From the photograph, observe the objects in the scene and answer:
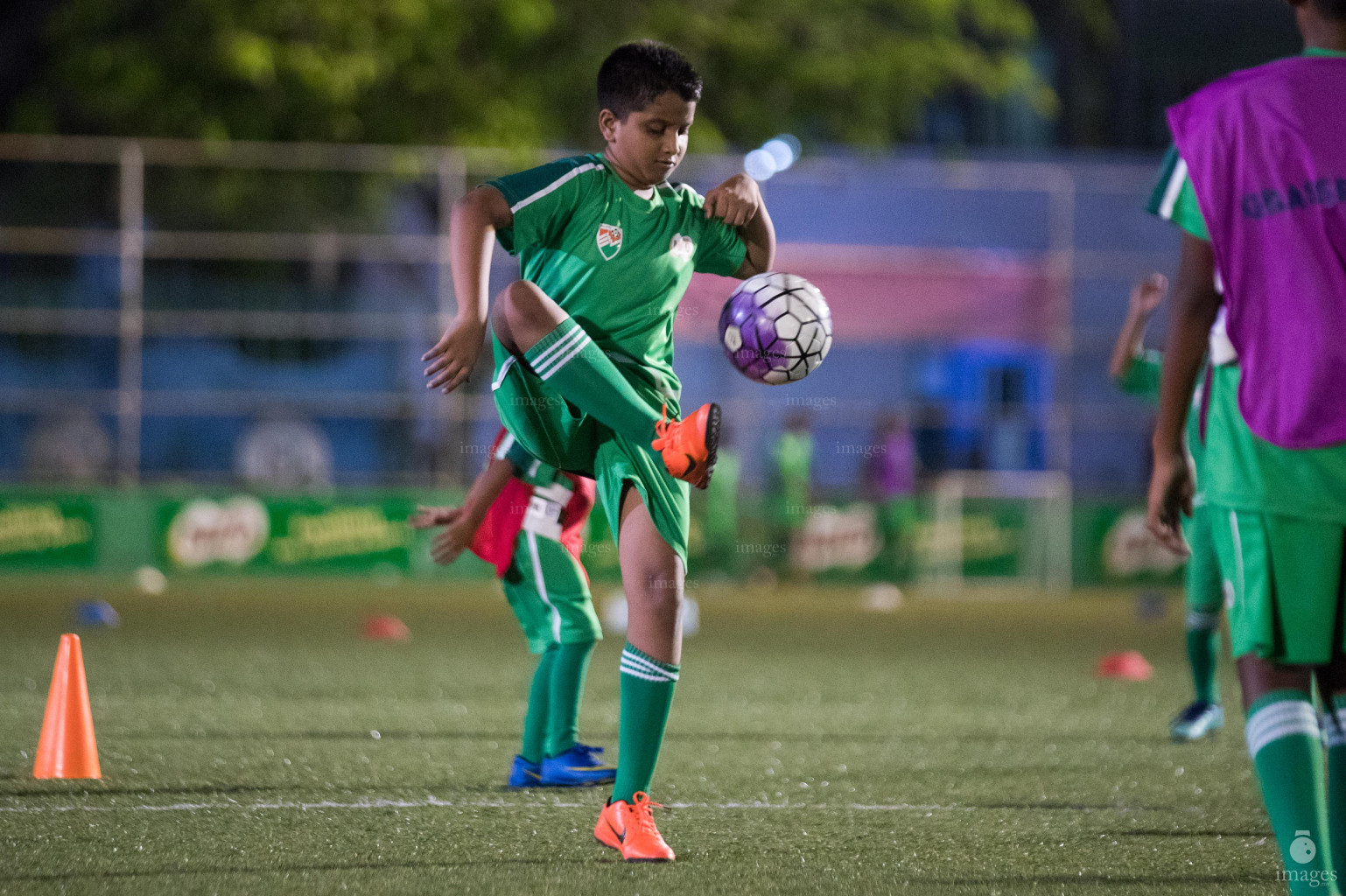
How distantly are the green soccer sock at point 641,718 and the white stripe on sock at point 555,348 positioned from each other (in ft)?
2.48

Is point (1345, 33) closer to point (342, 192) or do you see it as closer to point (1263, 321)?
point (1263, 321)

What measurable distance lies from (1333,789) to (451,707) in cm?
485

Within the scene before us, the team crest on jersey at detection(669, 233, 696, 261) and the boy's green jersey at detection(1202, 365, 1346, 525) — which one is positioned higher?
the team crest on jersey at detection(669, 233, 696, 261)

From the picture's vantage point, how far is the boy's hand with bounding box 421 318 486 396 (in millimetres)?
3855

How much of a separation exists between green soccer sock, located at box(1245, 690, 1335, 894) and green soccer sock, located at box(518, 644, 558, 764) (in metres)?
2.68

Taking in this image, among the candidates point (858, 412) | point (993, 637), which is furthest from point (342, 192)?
point (993, 637)

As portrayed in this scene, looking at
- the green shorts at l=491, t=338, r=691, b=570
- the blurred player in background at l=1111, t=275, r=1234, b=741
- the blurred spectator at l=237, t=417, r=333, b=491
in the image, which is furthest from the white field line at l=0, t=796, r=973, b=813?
the blurred spectator at l=237, t=417, r=333, b=491

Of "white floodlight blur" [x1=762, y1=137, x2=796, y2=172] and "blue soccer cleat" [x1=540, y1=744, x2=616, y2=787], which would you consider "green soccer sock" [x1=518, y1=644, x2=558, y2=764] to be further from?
"white floodlight blur" [x1=762, y1=137, x2=796, y2=172]

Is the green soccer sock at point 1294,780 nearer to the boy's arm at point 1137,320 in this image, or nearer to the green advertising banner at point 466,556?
the boy's arm at point 1137,320

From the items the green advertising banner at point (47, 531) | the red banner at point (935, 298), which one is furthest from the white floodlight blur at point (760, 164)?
the green advertising banner at point (47, 531)

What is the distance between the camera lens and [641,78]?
4148 millimetres

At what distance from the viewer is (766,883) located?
380cm

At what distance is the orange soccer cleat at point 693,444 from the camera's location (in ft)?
12.5

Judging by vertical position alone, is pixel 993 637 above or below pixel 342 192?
below
